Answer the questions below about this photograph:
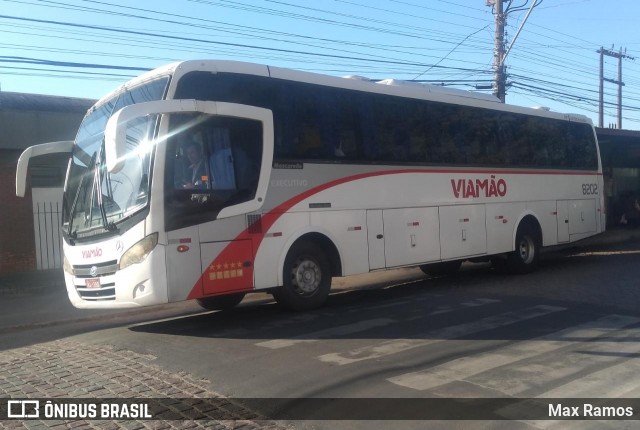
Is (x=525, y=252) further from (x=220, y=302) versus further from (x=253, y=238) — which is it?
(x=253, y=238)

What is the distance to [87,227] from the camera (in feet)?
26.3

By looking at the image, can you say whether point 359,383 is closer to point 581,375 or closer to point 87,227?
point 581,375

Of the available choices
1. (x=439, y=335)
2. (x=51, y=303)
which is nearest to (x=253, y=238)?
(x=439, y=335)

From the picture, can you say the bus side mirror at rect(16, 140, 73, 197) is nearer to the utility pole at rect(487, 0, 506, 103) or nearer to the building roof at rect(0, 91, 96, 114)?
the building roof at rect(0, 91, 96, 114)

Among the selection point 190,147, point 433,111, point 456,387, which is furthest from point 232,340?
point 433,111

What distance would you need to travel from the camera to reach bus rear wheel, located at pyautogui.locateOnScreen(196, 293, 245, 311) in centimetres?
948

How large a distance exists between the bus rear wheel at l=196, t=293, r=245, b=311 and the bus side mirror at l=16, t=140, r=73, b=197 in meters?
3.19

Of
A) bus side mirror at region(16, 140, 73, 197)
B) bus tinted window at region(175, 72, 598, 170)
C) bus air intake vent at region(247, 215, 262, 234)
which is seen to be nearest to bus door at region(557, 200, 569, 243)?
bus tinted window at region(175, 72, 598, 170)

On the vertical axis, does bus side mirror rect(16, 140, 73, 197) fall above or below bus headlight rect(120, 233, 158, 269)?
above

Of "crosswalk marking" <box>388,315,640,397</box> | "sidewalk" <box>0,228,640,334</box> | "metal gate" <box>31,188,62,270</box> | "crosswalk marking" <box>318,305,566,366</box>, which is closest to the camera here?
"crosswalk marking" <box>388,315,640,397</box>

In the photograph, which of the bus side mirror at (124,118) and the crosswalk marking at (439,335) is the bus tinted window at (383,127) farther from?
the crosswalk marking at (439,335)

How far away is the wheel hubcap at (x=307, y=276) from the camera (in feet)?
29.0

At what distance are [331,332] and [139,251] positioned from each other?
8.97ft

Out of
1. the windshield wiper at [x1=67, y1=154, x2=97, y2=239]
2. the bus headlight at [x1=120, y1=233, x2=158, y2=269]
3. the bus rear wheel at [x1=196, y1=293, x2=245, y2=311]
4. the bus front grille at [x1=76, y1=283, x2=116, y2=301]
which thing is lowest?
the bus rear wheel at [x1=196, y1=293, x2=245, y2=311]
